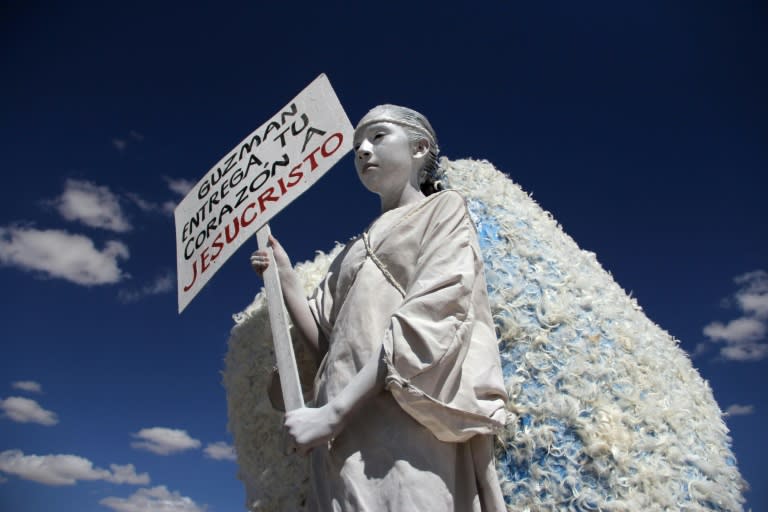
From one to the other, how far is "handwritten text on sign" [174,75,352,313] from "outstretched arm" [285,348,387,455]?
2.91ft

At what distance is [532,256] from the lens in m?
3.20

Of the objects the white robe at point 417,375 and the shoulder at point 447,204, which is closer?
the white robe at point 417,375

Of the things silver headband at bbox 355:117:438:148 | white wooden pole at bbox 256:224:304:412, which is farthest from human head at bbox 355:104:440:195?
white wooden pole at bbox 256:224:304:412

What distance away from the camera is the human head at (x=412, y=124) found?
3170 mm

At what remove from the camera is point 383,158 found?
10.2 feet

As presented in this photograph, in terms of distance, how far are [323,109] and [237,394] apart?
→ 179 centimetres

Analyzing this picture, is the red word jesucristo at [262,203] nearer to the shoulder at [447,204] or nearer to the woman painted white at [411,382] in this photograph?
the woman painted white at [411,382]

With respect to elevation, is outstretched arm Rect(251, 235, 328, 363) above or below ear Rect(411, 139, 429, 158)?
below

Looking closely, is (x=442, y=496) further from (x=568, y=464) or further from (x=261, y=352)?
(x=261, y=352)

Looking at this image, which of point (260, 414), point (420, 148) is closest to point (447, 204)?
point (420, 148)

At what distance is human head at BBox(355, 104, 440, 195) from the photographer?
3170mm

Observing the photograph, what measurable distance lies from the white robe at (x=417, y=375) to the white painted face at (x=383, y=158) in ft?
1.12

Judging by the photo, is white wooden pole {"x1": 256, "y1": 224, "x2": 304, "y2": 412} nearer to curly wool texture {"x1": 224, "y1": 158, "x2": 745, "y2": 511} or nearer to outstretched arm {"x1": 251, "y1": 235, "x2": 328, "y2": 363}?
outstretched arm {"x1": 251, "y1": 235, "x2": 328, "y2": 363}

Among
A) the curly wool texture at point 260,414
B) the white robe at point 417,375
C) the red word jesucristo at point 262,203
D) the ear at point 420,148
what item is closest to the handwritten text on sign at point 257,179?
the red word jesucristo at point 262,203
